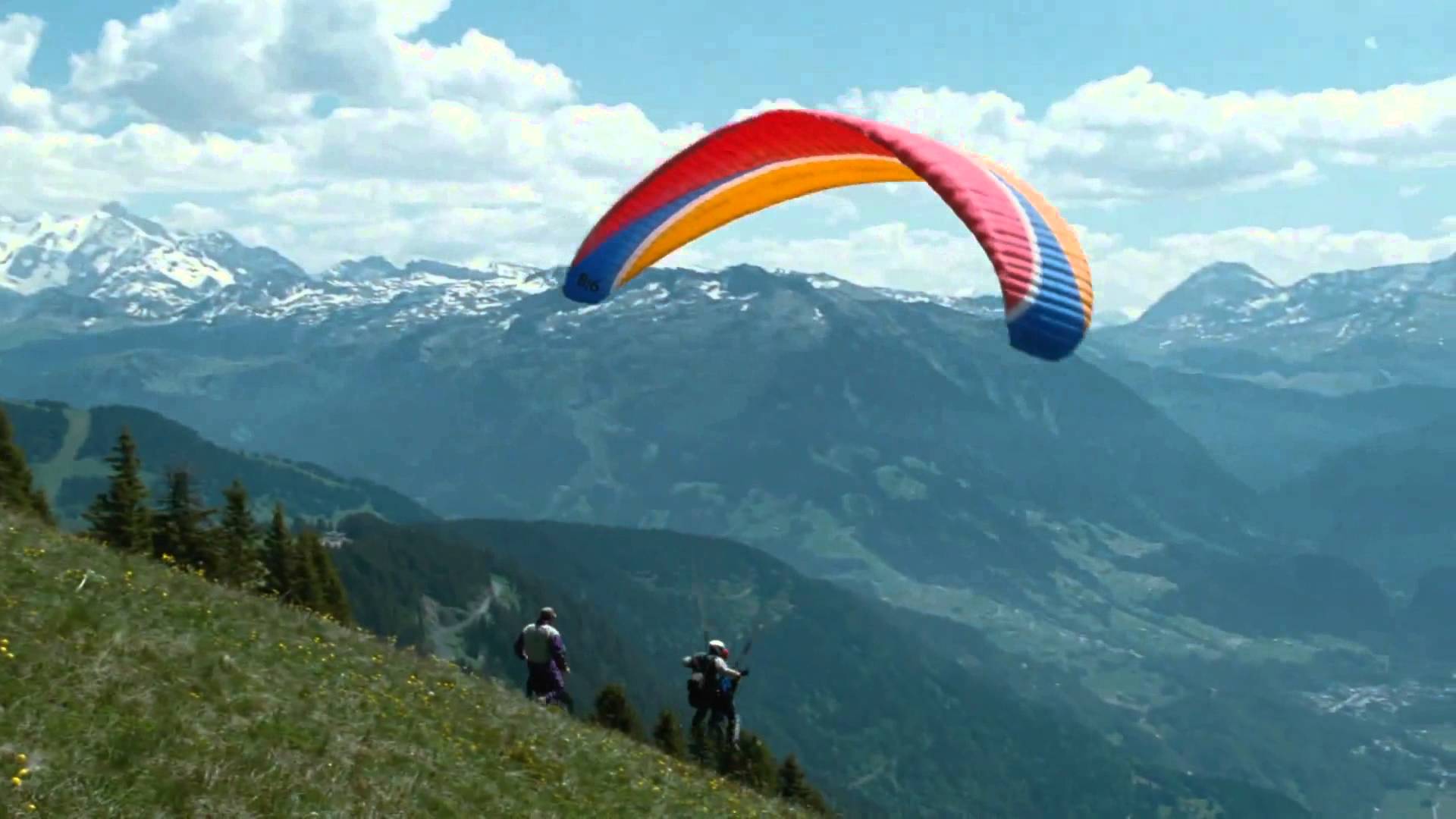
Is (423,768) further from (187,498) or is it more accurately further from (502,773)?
(187,498)

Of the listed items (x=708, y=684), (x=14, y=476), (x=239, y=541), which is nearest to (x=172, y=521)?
(x=239, y=541)

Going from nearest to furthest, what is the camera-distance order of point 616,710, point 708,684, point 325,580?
1. point 708,684
2. point 616,710
3. point 325,580

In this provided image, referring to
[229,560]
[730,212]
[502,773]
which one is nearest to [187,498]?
[229,560]

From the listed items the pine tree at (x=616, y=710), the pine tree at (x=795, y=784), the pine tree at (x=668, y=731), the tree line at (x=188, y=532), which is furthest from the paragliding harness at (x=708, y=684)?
the pine tree at (x=668, y=731)

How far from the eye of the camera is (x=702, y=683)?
24.4m

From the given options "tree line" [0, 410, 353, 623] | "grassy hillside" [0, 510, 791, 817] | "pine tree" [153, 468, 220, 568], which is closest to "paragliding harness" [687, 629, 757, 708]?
"grassy hillside" [0, 510, 791, 817]

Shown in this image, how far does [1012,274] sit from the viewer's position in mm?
18438

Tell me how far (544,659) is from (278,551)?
36993 mm

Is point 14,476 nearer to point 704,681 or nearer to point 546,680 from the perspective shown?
point 546,680

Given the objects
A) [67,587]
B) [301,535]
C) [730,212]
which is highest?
[730,212]

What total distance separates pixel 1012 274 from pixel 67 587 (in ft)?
44.3

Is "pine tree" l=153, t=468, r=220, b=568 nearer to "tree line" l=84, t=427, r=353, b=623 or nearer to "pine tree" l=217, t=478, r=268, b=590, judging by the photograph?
"tree line" l=84, t=427, r=353, b=623

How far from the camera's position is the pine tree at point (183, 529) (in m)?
44.0

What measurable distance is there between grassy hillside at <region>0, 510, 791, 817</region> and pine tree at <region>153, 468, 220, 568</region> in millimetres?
23666
